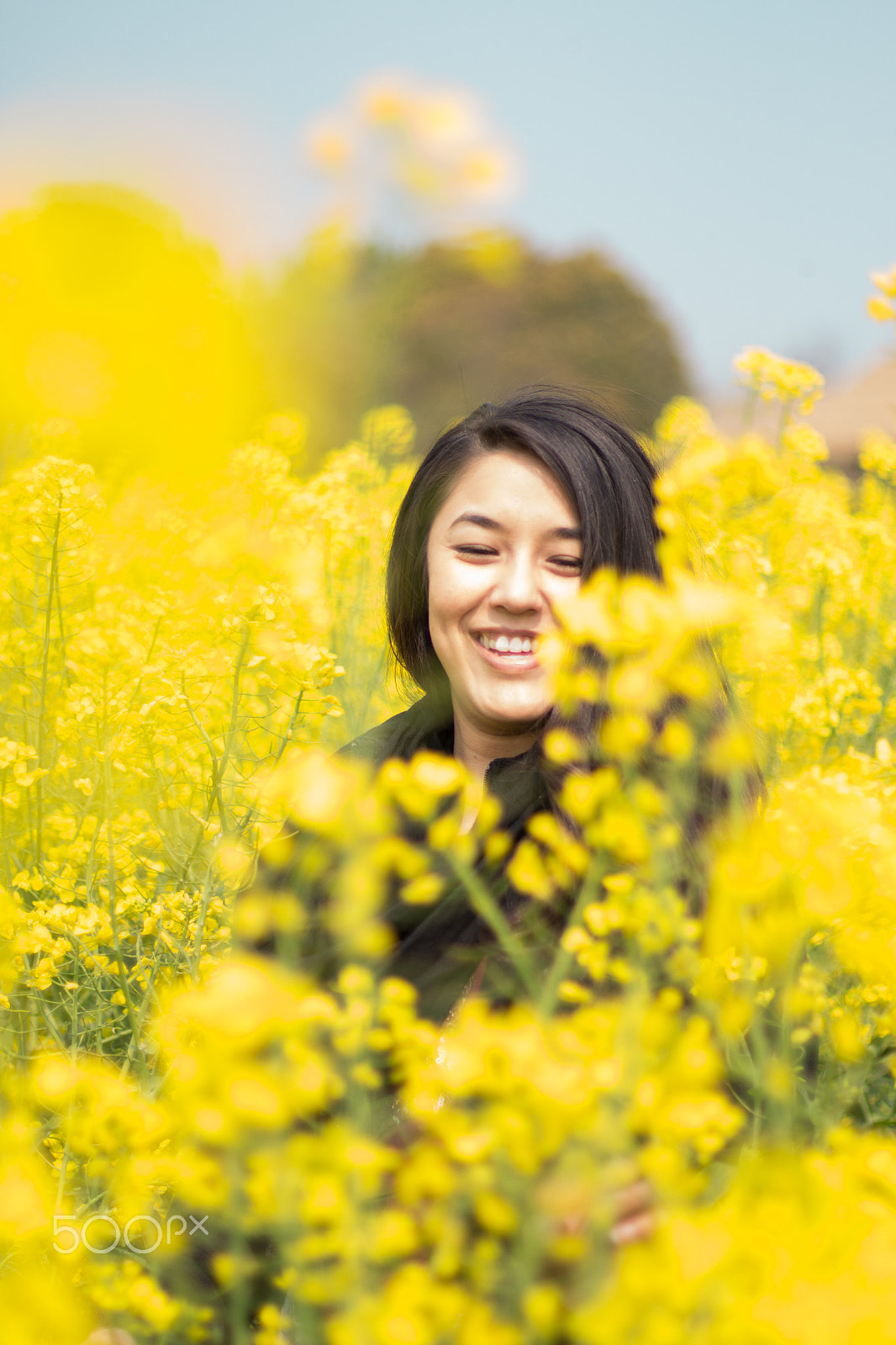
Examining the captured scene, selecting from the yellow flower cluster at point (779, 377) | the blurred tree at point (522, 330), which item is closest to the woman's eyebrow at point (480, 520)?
the yellow flower cluster at point (779, 377)

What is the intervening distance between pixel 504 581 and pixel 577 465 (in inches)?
7.3

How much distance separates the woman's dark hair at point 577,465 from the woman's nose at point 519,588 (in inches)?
2.8

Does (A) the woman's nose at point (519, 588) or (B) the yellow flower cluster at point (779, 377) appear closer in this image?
(A) the woman's nose at point (519, 588)

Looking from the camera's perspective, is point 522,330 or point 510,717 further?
point 522,330

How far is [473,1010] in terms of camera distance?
0.78 m

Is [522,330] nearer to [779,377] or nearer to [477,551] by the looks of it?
[779,377]

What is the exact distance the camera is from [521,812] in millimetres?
1393

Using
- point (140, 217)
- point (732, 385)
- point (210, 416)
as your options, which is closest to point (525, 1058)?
point (732, 385)

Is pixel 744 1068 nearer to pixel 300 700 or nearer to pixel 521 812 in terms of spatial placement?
pixel 521 812

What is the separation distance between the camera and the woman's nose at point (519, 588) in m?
1.45

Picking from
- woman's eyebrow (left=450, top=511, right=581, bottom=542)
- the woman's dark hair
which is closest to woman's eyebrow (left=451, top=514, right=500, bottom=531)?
woman's eyebrow (left=450, top=511, right=581, bottom=542)

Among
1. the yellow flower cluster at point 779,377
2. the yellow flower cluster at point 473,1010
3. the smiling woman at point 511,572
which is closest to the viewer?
the yellow flower cluster at point 473,1010

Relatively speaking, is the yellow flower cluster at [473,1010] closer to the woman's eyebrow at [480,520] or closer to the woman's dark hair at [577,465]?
the woman's dark hair at [577,465]

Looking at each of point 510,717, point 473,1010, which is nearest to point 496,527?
point 510,717
